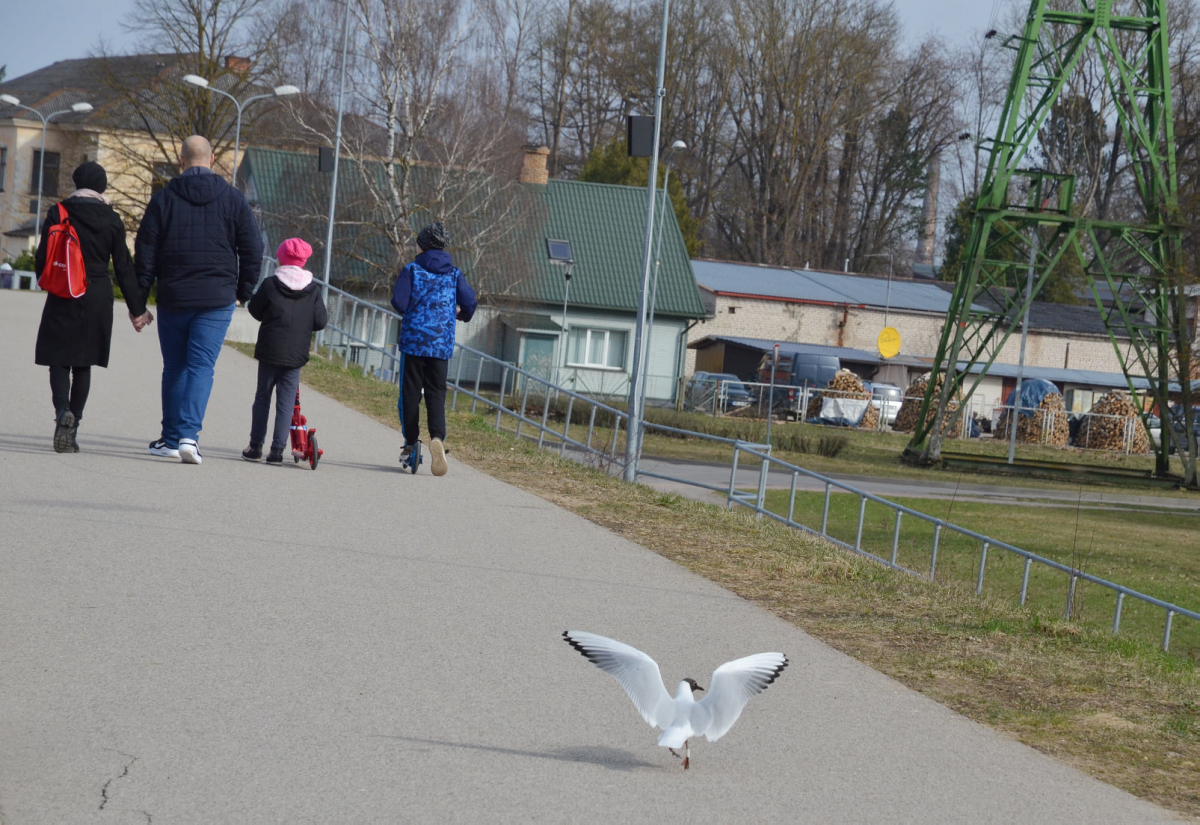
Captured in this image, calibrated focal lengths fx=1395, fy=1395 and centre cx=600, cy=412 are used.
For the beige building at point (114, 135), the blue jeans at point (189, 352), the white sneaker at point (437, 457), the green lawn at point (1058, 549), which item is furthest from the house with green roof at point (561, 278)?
the blue jeans at point (189, 352)

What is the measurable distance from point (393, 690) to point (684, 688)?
126 centimetres

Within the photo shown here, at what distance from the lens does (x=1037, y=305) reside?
63.9 m

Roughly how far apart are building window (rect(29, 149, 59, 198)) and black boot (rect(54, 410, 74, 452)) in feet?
216

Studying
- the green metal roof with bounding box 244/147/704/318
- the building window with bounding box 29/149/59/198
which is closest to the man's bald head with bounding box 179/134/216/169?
the green metal roof with bounding box 244/147/704/318

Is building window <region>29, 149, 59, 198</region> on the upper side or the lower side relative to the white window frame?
upper

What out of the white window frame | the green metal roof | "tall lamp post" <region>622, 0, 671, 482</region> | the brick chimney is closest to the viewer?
"tall lamp post" <region>622, 0, 671, 482</region>

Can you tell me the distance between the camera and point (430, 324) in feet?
34.0

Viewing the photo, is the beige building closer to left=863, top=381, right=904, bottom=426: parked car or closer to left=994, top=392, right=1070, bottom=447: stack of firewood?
left=863, top=381, right=904, bottom=426: parked car

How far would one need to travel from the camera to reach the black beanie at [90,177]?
8.88 meters

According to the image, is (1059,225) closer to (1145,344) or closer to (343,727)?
(1145,344)

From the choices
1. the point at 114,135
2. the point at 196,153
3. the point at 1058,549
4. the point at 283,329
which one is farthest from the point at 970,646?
the point at 114,135

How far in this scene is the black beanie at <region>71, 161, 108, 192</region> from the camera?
→ 29.1ft

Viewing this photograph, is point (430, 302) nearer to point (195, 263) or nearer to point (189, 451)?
point (195, 263)

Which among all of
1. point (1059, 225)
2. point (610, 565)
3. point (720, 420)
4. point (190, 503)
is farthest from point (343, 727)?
point (720, 420)
